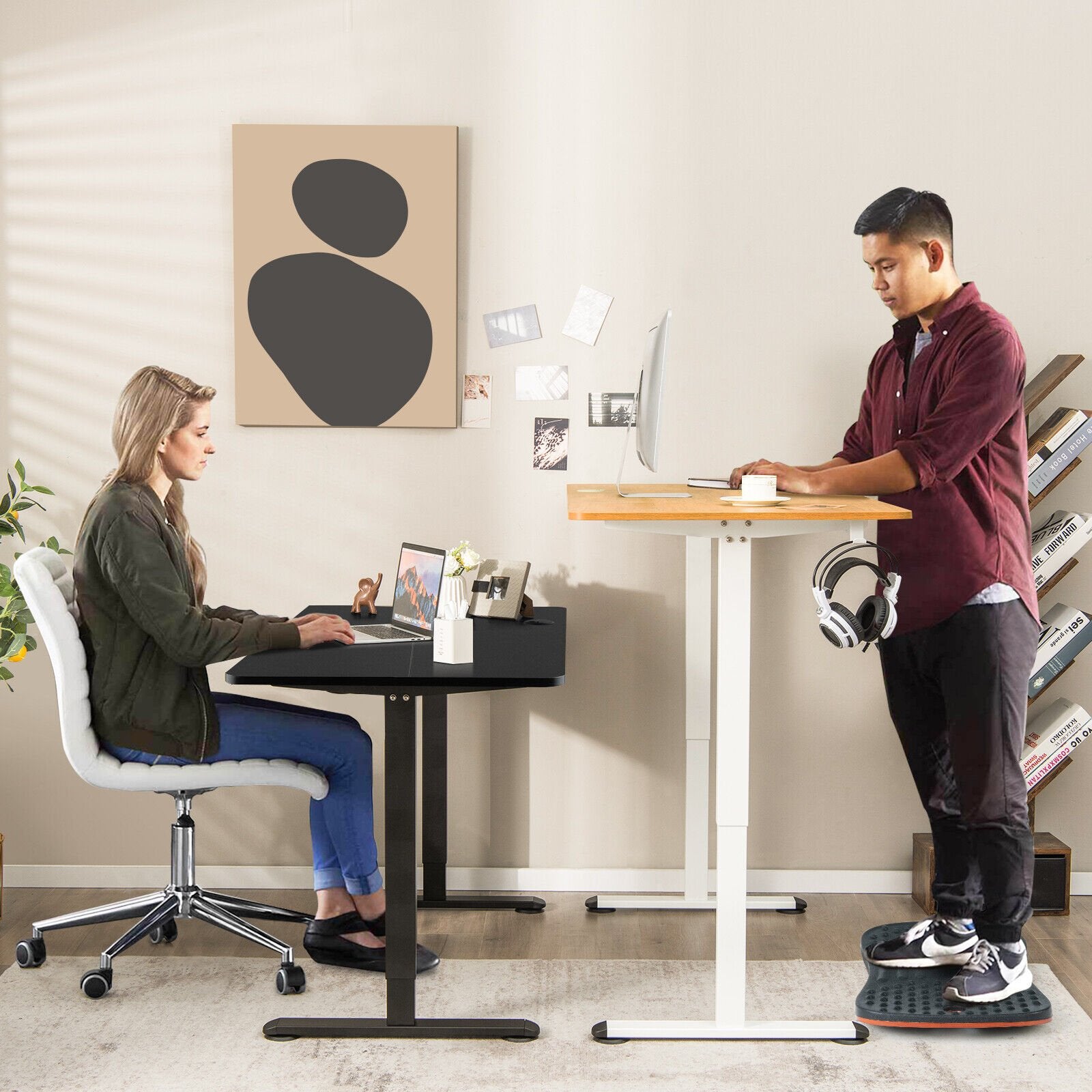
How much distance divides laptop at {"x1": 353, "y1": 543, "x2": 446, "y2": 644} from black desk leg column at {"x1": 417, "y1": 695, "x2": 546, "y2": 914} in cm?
36

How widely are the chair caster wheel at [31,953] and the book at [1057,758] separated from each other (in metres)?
2.46

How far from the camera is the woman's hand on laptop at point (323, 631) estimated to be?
2.47 m

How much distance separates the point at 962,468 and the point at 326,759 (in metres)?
1.50

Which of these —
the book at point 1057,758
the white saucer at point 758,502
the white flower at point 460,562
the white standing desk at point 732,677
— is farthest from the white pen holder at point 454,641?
the book at point 1057,758

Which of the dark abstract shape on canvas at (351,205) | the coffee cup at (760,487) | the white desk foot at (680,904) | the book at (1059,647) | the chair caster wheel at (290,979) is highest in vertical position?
the dark abstract shape on canvas at (351,205)

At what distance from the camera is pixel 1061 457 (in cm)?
296

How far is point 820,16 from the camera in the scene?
3035 mm

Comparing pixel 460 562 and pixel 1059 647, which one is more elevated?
pixel 460 562

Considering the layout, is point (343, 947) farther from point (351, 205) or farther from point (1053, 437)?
point (1053, 437)

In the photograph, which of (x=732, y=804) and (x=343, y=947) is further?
(x=343, y=947)

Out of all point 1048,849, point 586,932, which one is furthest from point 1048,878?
point 586,932

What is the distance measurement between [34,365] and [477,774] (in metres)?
1.64

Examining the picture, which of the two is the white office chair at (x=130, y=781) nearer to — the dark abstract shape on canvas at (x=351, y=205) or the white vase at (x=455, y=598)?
the white vase at (x=455, y=598)

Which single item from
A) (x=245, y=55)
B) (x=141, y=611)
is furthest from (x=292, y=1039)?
(x=245, y=55)
